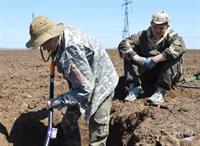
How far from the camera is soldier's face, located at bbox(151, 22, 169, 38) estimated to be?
719cm

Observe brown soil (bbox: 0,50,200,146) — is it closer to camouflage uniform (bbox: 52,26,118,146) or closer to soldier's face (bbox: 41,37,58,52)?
camouflage uniform (bbox: 52,26,118,146)

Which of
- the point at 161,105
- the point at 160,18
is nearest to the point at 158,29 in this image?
the point at 160,18

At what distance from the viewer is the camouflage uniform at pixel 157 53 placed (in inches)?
287

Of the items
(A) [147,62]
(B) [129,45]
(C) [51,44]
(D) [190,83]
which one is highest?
(C) [51,44]

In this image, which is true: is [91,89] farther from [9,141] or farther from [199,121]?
[9,141]

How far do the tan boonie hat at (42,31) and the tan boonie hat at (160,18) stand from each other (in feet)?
6.93

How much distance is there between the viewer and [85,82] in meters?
5.34

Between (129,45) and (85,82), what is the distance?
238 cm

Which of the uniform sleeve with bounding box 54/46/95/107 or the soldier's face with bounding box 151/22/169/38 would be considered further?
the soldier's face with bounding box 151/22/169/38

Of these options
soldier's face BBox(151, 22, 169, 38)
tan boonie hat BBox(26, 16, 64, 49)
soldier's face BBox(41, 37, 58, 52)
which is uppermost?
tan boonie hat BBox(26, 16, 64, 49)

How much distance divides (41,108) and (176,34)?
2347 millimetres

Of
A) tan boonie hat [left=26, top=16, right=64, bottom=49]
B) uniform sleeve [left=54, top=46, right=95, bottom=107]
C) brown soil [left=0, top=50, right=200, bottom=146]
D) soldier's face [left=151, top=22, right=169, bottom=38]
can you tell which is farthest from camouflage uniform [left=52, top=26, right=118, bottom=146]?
soldier's face [left=151, top=22, right=169, bottom=38]

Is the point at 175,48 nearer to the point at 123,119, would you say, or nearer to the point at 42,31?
the point at 123,119

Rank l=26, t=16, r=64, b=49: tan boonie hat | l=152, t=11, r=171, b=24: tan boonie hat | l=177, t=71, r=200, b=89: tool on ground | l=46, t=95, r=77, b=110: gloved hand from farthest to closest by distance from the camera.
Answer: l=177, t=71, r=200, b=89: tool on ground
l=152, t=11, r=171, b=24: tan boonie hat
l=46, t=95, r=77, b=110: gloved hand
l=26, t=16, r=64, b=49: tan boonie hat
